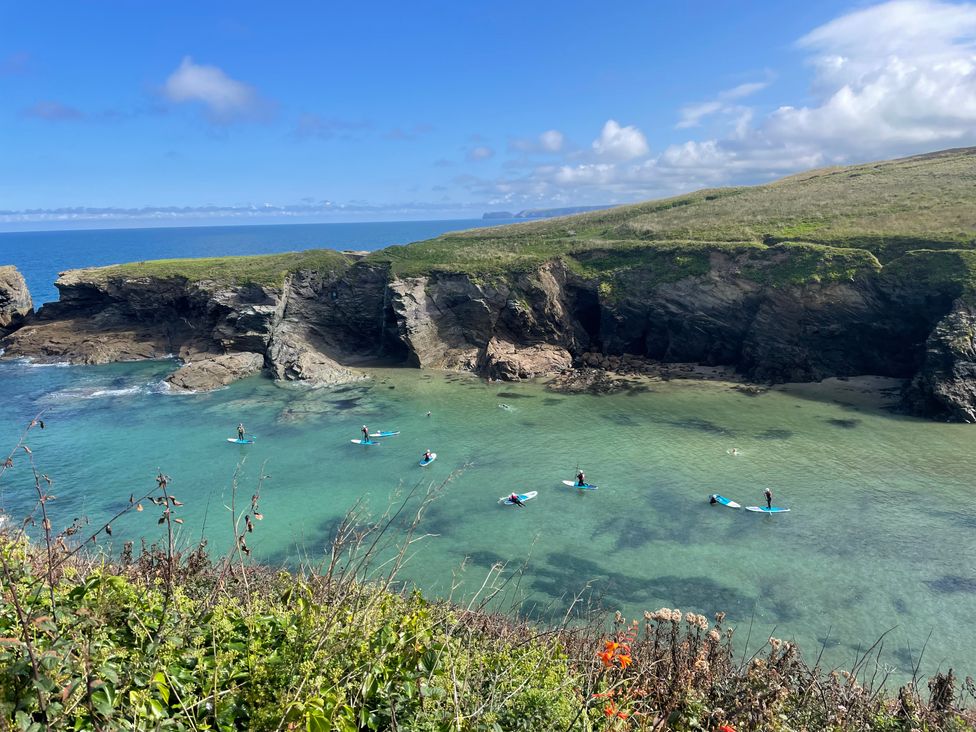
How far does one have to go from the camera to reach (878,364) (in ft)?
143

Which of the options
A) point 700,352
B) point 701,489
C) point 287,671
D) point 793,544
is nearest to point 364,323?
point 700,352

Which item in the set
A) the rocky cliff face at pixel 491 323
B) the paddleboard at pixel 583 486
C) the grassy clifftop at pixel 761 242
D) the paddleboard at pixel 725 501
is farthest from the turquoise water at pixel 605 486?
the grassy clifftop at pixel 761 242

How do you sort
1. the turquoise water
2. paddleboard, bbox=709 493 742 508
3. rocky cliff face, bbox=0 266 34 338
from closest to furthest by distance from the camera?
1. the turquoise water
2. paddleboard, bbox=709 493 742 508
3. rocky cliff face, bbox=0 266 34 338

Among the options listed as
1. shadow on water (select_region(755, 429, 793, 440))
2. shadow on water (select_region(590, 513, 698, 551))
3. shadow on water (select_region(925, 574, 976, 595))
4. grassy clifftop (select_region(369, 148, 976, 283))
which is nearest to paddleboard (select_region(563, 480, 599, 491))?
shadow on water (select_region(590, 513, 698, 551))

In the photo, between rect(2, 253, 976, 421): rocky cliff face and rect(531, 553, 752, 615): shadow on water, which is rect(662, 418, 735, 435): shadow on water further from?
rect(531, 553, 752, 615): shadow on water

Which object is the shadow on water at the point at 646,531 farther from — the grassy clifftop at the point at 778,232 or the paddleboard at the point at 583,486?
the grassy clifftop at the point at 778,232

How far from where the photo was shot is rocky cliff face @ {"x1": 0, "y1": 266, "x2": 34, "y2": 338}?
214ft

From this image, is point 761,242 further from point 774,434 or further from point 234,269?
point 234,269

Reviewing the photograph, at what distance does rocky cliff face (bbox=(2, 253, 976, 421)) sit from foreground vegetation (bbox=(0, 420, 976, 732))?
128ft

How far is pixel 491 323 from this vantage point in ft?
175

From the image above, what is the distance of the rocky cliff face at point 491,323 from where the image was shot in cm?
4409

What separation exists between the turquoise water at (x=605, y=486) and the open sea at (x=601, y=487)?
0.12 m

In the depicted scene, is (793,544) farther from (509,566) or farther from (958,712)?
(958,712)

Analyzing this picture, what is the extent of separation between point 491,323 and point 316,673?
47782 mm
